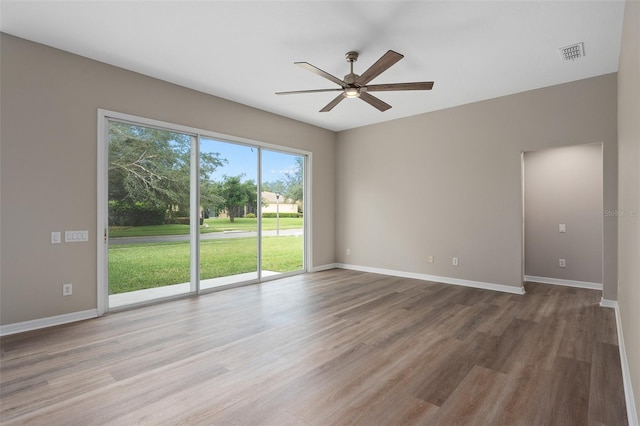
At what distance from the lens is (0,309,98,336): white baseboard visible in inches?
123

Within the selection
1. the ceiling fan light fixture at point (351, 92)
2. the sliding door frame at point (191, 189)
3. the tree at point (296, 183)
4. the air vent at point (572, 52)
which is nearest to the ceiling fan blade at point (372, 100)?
the ceiling fan light fixture at point (351, 92)

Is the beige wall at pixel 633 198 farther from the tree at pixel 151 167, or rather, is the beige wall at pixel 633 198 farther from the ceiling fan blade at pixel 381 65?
the tree at pixel 151 167

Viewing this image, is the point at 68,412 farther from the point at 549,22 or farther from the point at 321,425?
the point at 549,22

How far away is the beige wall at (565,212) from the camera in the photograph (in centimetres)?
488

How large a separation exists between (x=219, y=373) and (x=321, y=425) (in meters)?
0.97

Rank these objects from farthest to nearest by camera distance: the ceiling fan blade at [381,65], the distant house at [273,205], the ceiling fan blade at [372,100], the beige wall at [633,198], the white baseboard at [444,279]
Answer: the distant house at [273,205], the white baseboard at [444,279], the ceiling fan blade at [372,100], the ceiling fan blade at [381,65], the beige wall at [633,198]

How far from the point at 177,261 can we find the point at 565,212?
6.12 m

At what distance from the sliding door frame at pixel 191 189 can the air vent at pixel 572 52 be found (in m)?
4.12

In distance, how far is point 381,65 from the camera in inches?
114

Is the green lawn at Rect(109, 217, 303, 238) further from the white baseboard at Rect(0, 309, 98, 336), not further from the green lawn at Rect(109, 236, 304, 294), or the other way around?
the white baseboard at Rect(0, 309, 98, 336)

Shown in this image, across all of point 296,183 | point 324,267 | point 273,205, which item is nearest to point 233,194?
point 273,205

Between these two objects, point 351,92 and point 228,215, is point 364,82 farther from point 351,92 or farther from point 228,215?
point 228,215

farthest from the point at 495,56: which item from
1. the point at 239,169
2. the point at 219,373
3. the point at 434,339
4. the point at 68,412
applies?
the point at 68,412

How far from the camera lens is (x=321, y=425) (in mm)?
1794
